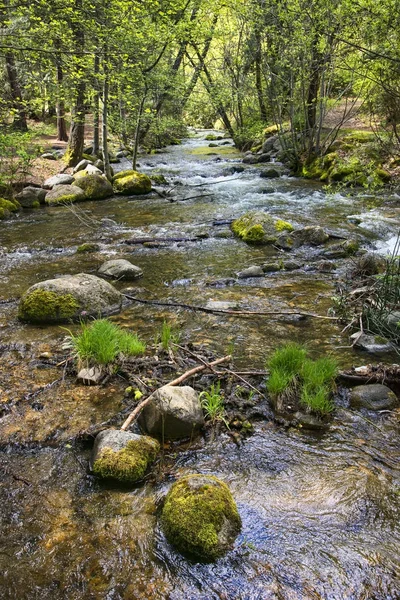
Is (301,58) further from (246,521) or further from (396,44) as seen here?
(246,521)

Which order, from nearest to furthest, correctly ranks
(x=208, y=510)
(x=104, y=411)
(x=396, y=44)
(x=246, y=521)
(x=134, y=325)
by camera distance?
(x=208, y=510)
(x=246, y=521)
(x=104, y=411)
(x=134, y=325)
(x=396, y=44)

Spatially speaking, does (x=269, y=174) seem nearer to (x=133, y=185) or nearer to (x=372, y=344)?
(x=133, y=185)

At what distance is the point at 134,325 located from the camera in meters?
5.78

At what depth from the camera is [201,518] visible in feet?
8.55

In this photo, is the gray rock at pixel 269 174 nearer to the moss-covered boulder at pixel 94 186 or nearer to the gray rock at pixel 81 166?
the moss-covered boulder at pixel 94 186

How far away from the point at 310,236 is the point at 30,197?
9115 millimetres

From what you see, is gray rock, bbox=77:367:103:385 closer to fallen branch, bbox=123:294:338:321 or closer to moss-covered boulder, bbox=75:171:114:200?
fallen branch, bbox=123:294:338:321

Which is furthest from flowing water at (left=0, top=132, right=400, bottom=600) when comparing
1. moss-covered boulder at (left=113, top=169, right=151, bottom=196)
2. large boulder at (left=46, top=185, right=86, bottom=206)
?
moss-covered boulder at (left=113, top=169, right=151, bottom=196)

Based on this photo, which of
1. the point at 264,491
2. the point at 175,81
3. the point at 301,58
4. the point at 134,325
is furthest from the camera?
the point at 175,81

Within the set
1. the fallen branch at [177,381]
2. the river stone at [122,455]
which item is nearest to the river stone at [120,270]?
the fallen branch at [177,381]

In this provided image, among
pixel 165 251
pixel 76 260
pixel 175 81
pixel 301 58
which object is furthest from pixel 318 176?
pixel 76 260

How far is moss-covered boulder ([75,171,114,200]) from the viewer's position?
14461 mm

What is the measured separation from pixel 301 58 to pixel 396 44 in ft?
29.9

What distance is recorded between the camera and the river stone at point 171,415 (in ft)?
11.8
